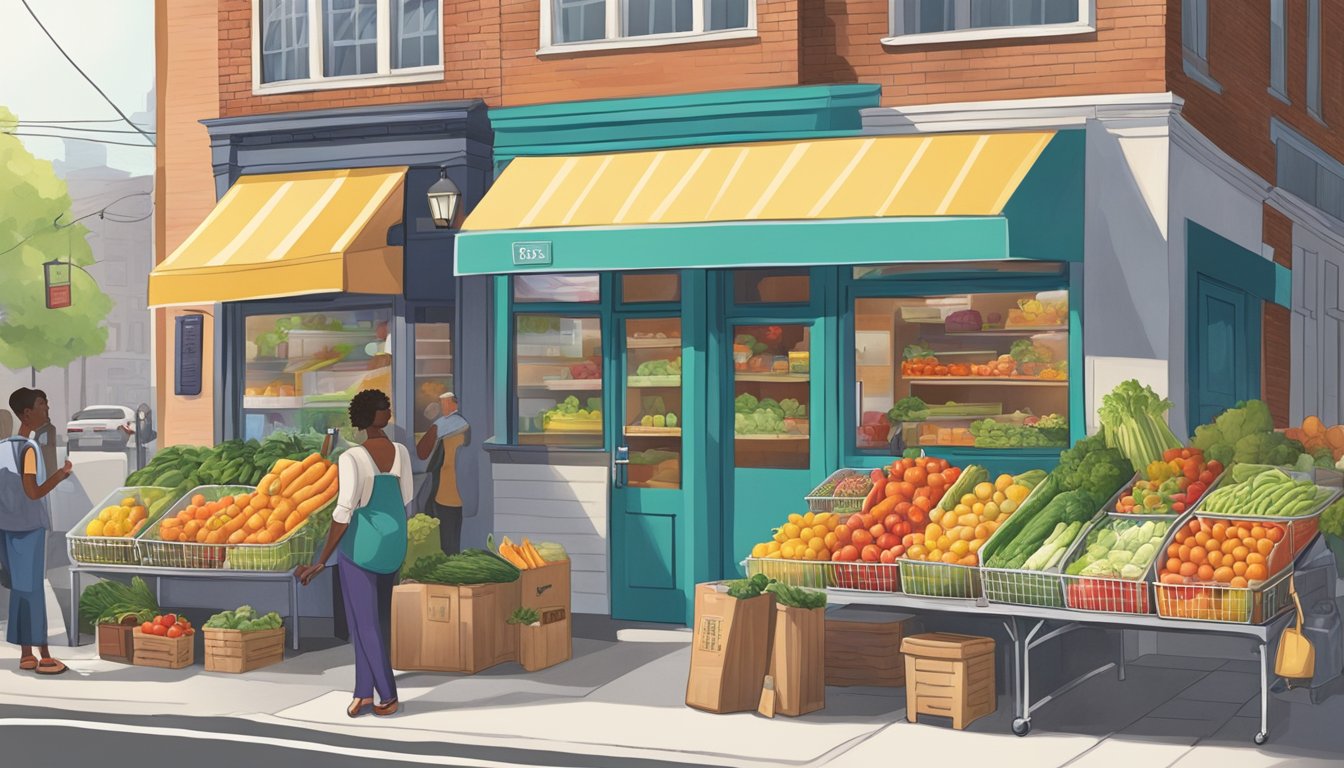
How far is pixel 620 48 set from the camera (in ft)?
48.5

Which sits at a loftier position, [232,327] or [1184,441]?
[232,327]

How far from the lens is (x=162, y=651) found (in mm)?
12484

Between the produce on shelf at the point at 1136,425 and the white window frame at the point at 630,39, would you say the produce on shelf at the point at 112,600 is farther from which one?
the produce on shelf at the point at 1136,425

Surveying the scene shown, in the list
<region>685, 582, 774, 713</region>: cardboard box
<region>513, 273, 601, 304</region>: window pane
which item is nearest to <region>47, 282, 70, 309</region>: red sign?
<region>513, 273, 601, 304</region>: window pane

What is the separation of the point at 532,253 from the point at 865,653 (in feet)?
14.7

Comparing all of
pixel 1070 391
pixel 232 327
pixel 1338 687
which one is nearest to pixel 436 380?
pixel 232 327

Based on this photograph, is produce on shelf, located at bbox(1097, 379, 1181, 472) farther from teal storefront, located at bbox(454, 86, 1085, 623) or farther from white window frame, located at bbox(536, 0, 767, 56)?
white window frame, located at bbox(536, 0, 767, 56)

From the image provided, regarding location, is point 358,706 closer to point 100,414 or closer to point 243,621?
point 243,621

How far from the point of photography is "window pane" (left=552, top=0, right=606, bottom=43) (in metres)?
15.1

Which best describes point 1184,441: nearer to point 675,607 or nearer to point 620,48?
point 675,607

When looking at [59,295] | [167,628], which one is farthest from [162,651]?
[59,295]

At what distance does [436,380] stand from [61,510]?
14.2m

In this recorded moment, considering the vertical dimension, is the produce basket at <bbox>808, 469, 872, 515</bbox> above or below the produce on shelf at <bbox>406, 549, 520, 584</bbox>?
above

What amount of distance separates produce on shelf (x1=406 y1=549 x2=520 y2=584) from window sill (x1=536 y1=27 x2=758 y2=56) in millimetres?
5013
